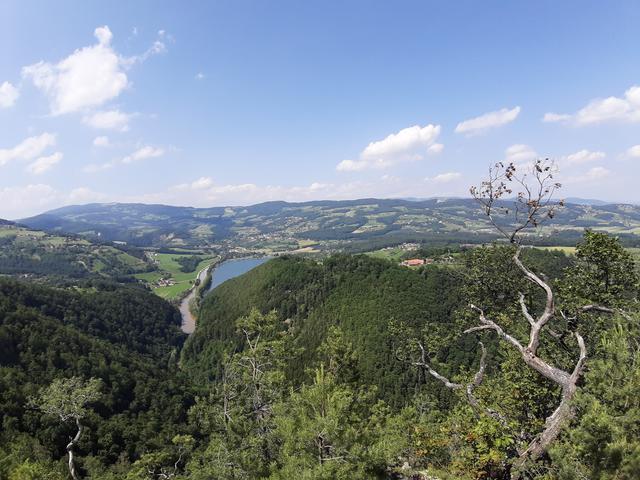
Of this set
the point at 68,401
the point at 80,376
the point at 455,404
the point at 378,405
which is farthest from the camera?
the point at 80,376

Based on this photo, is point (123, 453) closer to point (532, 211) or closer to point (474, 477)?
point (474, 477)

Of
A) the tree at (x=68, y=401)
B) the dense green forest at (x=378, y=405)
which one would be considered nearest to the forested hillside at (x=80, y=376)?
the dense green forest at (x=378, y=405)

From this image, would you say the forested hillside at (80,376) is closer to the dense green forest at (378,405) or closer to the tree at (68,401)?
the dense green forest at (378,405)

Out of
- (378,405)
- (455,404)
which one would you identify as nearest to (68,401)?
(378,405)

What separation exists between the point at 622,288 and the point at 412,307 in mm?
109952

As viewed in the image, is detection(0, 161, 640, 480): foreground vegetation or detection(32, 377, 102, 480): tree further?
detection(32, 377, 102, 480): tree

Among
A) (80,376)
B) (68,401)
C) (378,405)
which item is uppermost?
(68,401)

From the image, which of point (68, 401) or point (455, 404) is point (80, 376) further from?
point (455, 404)

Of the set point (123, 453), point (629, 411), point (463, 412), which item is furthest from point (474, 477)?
point (123, 453)

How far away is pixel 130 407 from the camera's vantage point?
95625 millimetres

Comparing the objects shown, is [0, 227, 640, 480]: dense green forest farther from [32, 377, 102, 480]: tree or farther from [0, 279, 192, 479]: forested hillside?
[0, 279, 192, 479]: forested hillside

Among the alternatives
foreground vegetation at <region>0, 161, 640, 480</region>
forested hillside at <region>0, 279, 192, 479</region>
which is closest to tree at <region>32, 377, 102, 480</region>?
foreground vegetation at <region>0, 161, 640, 480</region>

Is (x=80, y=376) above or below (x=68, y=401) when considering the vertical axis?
below

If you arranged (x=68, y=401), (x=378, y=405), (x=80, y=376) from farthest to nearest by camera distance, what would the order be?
(x=80, y=376)
(x=68, y=401)
(x=378, y=405)
